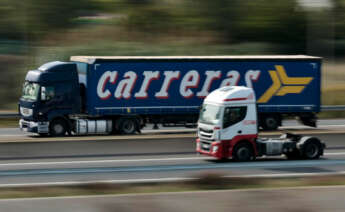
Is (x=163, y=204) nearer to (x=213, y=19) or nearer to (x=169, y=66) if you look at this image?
(x=169, y=66)

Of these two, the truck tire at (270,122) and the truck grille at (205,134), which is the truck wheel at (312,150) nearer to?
the truck grille at (205,134)

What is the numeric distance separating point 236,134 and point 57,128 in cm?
1017

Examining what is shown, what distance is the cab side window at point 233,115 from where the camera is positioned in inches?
712

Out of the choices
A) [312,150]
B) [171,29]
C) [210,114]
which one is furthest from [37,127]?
[171,29]

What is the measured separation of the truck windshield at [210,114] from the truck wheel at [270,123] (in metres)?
10.4

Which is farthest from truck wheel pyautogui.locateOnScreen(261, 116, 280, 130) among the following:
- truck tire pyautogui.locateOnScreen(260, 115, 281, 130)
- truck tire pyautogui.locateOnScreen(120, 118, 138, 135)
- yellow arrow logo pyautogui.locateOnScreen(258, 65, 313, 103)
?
truck tire pyautogui.locateOnScreen(120, 118, 138, 135)

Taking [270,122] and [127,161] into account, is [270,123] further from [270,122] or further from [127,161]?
[127,161]

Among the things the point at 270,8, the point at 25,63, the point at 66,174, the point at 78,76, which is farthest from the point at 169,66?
the point at 270,8

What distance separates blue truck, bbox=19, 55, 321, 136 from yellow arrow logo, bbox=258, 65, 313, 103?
4 centimetres

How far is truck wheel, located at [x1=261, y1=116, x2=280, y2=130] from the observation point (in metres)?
28.6

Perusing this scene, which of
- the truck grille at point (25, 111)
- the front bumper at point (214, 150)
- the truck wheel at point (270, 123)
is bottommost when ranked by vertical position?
the truck wheel at point (270, 123)

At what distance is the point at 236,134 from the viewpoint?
18.2 metres

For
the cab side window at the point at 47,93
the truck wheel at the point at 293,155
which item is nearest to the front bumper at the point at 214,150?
the truck wheel at the point at 293,155

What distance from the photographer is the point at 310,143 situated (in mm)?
18609
